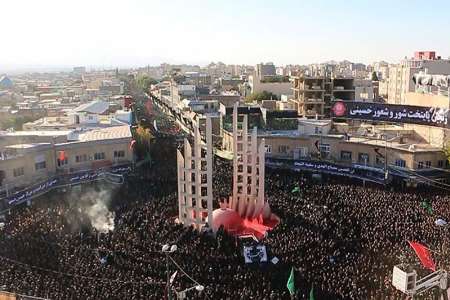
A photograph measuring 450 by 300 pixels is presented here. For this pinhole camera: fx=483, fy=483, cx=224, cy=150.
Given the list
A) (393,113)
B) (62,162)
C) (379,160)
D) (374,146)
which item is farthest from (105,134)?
(393,113)

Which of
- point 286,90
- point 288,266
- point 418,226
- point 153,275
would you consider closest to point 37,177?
point 153,275

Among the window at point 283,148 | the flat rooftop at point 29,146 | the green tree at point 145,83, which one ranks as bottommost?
the window at point 283,148

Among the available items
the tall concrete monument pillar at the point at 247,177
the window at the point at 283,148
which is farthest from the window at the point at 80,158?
the window at the point at 283,148

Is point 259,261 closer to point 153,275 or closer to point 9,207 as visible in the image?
point 153,275

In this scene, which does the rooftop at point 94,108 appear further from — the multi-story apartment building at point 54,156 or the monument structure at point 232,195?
the monument structure at point 232,195

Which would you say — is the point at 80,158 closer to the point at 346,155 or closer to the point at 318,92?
the point at 346,155

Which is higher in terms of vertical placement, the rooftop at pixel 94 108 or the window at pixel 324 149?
the rooftop at pixel 94 108

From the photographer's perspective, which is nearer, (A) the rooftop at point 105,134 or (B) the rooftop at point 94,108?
(A) the rooftop at point 105,134
